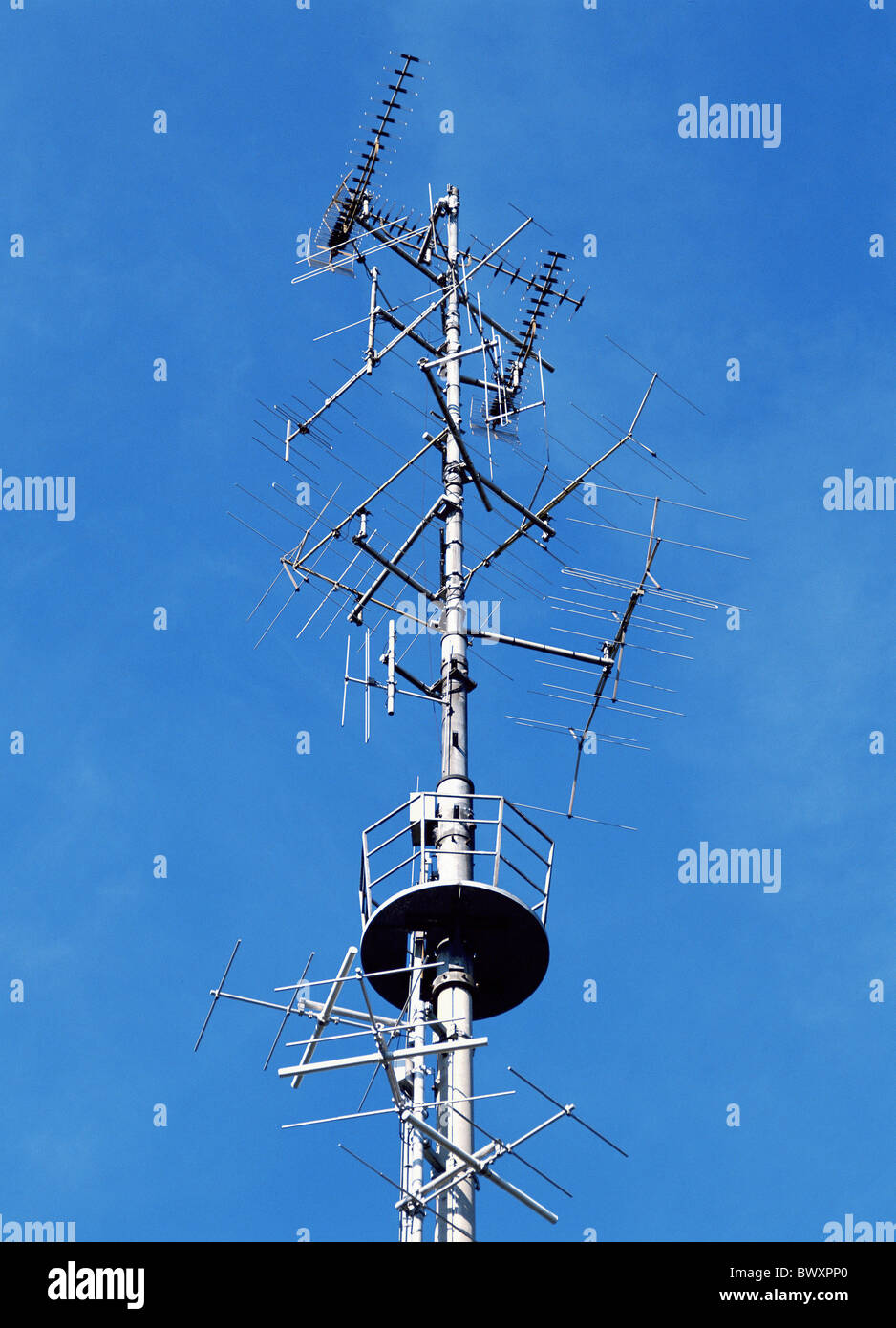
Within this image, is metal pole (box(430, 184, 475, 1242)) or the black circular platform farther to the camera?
the black circular platform

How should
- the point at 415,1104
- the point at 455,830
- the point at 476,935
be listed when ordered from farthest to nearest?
the point at 455,830, the point at 476,935, the point at 415,1104

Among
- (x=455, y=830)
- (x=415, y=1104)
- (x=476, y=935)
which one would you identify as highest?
(x=455, y=830)

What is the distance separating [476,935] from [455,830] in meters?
1.57

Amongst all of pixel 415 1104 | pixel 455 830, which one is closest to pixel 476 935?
pixel 455 830

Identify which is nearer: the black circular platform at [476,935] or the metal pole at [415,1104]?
the metal pole at [415,1104]

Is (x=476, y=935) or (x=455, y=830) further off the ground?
(x=455, y=830)

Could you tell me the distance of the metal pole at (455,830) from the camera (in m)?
21.8

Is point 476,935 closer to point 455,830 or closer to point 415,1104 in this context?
point 455,830

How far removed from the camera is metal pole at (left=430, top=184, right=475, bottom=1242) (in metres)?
21.8

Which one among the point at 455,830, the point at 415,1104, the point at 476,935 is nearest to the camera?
the point at 415,1104

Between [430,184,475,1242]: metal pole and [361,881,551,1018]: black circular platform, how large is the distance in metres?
0.22

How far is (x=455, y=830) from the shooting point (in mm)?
24938

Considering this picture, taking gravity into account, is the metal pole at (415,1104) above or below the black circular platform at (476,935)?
below

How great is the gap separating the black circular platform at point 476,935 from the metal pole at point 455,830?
0.22 metres
